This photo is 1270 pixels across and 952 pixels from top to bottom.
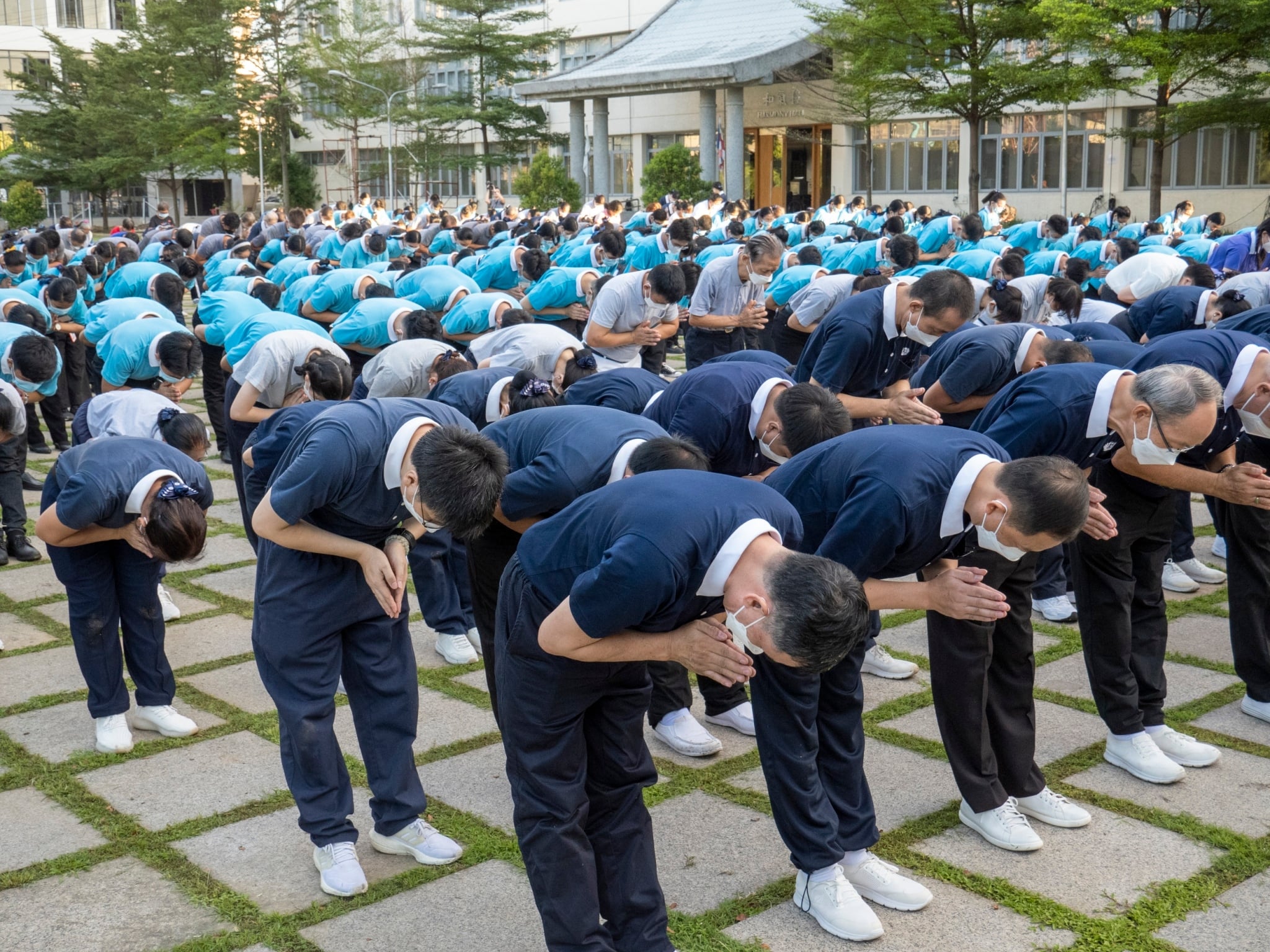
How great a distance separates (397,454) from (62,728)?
7.64 ft

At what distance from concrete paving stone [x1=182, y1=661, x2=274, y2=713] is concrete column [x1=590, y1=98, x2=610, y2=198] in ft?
98.8

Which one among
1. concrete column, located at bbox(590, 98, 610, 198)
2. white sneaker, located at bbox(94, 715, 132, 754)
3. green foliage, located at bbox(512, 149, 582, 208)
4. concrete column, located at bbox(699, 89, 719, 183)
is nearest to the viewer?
white sneaker, located at bbox(94, 715, 132, 754)

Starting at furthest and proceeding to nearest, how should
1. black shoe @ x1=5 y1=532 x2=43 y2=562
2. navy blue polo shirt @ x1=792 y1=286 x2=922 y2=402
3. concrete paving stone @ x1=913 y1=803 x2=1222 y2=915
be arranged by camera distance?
black shoe @ x1=5 y1=532 x2=43 y2=562
navy blue polo shirt @ x1=792 y1=286 x2=922 y2=402
concrete paving stone @ x1=913 y1=803 x2=1222 y2=915

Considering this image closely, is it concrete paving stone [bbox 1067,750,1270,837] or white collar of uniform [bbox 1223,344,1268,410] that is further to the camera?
white collar of uniform [bbox 1223,344,1268,410]

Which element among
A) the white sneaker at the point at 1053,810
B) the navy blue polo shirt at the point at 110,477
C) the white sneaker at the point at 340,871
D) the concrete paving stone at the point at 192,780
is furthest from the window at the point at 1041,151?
the white sneaker at the point at 340,871

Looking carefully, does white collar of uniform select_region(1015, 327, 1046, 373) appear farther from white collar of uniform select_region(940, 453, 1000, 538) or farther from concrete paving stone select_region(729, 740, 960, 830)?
white collar of uniform select_region(940, 453, 1000, 538)

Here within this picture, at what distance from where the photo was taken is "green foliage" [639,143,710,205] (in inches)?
1233

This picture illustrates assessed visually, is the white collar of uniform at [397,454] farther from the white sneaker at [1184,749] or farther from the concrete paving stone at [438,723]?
the white sneaker at [1184,749]

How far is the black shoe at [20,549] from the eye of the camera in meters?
7.13

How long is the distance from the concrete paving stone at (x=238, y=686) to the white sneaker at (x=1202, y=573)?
4451mm

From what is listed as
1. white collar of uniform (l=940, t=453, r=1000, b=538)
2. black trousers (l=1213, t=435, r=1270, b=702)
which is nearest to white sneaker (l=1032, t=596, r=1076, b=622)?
black trousers (l=1213, t=435, r=1270, b=702)

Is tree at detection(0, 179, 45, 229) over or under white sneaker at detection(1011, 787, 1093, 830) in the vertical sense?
over

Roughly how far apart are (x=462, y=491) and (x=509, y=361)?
2.76m

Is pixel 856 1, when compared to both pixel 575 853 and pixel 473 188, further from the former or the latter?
pixel 575 853
